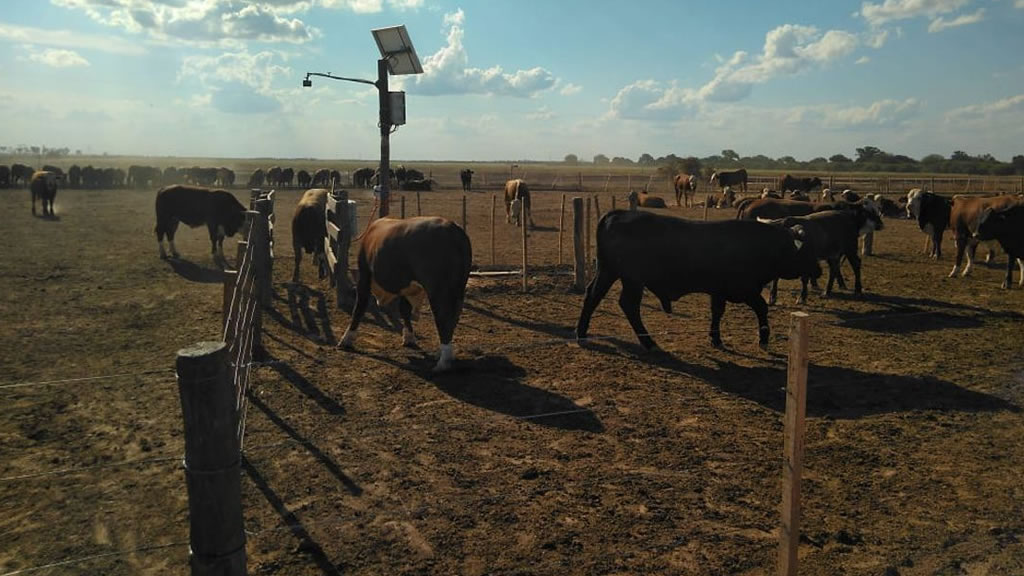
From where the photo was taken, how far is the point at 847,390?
24.2 feet

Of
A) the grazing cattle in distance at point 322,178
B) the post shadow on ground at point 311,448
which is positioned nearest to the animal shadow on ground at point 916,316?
the post shadow on ground at point 311,448

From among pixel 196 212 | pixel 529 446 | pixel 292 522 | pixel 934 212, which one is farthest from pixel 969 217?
pixel 196 212

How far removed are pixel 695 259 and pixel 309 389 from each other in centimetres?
497

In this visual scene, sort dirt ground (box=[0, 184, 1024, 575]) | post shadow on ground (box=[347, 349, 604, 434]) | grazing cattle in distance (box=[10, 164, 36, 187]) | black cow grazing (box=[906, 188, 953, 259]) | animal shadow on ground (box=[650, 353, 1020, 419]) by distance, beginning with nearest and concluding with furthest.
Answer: dirt ground (box=[0, 184, 1024, 575]), post shadow on ground (box=[347, 349, 604, 434]), animal shadow on ground (box=[650, 353, 1020, 419]), black cow grazing (box=[906, 188, 953, 259]), grazing cattle in distance (box=[10, 164, 36, 187])

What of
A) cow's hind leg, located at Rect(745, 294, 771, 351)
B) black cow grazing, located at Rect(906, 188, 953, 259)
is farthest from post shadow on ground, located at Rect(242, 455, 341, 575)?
black cow grazing, located at Rect(906, 188, 953, 259)

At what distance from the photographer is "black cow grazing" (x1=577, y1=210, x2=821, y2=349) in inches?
351

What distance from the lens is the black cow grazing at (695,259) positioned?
8922 mm

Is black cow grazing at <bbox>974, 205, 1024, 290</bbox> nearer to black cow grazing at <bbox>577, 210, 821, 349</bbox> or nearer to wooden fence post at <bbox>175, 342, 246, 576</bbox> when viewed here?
black cow grazing at <bbox>577, 210, 821, 349</bbox>

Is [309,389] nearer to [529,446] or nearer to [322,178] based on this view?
[529,446]

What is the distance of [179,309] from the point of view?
36.4 ft

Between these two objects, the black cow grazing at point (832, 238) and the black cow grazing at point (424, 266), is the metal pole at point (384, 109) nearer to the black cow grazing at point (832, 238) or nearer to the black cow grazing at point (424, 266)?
the black cow grazing at point (424, 266)

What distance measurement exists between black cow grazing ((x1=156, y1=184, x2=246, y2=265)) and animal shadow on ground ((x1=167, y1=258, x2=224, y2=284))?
0.82 metres

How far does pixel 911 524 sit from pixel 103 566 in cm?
507

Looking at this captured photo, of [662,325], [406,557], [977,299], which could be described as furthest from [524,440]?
[977,299]
